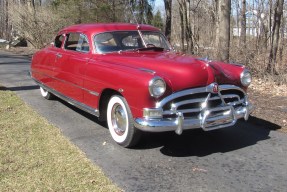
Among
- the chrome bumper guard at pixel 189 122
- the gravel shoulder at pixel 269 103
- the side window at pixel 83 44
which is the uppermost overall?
the side window at pixel 83 44

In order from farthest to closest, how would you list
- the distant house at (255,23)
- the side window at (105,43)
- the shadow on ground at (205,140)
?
the distant house at (255,23) → the side window at (105,43) → the shadow on ground at (205,140)

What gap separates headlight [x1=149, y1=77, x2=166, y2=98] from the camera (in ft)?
14.9

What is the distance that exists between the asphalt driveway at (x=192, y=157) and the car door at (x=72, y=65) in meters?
0.53

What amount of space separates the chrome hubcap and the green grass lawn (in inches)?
25.0

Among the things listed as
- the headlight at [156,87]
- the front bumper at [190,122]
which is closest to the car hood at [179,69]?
the headlight at [156,87]

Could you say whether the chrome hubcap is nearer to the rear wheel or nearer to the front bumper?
the front bumper

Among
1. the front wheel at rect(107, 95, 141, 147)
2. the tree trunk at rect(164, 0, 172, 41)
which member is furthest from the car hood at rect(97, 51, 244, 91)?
the tree trunk at rect(164, 0, 172, 41)

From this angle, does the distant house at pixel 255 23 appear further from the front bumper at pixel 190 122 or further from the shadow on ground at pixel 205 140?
the front bumper at pixel 190 122

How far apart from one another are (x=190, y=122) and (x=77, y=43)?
286cm

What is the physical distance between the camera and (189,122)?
4633mm

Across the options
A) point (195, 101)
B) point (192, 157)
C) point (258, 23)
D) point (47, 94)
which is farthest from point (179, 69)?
point (258, 23)

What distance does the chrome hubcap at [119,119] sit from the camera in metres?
5.20

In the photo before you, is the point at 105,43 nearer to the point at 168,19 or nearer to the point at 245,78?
the point at 245,78

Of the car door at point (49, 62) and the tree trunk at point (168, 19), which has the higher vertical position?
the tree trunk at point (168, 19)
